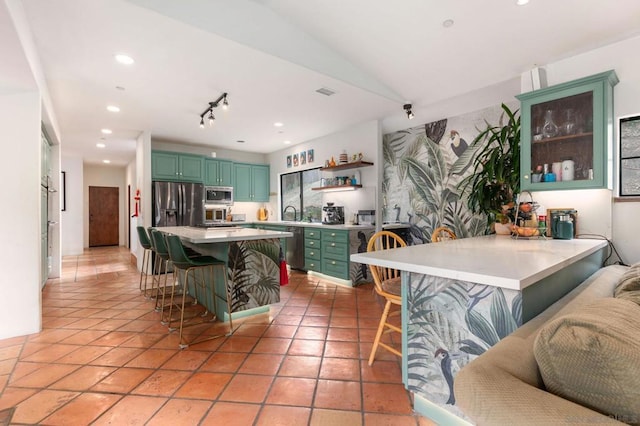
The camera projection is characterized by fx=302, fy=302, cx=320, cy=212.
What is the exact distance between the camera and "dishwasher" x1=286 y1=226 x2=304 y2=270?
528 cm

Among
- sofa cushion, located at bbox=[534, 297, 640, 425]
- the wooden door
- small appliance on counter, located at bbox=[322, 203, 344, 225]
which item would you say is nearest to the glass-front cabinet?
sofa cushion, located at bbox=[534, 297, 640, 425]

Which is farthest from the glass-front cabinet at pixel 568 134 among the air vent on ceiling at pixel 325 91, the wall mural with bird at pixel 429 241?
the air vent on ceiling at pixel 325 91

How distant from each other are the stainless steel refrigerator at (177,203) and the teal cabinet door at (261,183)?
4.51ft

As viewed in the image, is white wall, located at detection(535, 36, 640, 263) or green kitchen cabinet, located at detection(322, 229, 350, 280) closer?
white wall, located at detection(535, 36, 640, 263)

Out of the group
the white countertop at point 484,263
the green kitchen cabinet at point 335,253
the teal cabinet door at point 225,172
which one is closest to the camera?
the white countertop at point 484,263

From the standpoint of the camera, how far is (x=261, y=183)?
23.4ft

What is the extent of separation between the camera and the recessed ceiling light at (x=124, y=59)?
8.98 ft

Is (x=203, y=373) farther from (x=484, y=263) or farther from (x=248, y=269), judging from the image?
(x=484, y=263)

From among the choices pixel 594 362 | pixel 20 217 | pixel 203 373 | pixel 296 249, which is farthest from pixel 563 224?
pixel 20 217

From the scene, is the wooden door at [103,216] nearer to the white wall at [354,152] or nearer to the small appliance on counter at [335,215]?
the white wall at [354,152]

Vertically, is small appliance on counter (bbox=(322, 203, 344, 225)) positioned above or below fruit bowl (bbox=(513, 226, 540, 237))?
above

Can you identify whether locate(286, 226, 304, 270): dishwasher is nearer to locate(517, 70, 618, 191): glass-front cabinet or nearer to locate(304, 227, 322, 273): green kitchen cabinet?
locate(304, 227, 322, 273): green kitchen cabinet

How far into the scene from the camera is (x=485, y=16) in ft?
8.02

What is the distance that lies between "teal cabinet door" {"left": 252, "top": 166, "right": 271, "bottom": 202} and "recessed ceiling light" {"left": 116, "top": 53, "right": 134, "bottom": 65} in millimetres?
4203
